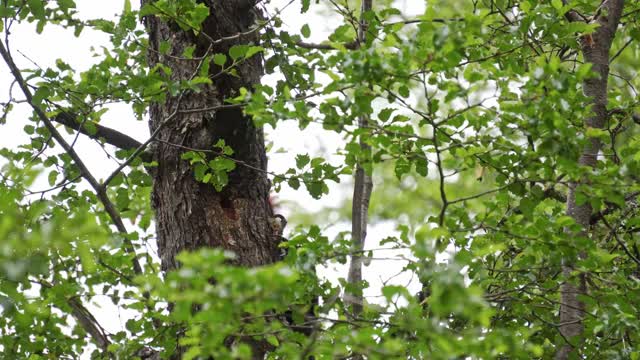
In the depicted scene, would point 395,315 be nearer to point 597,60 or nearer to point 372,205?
point 597,60

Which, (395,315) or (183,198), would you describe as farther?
(183,198)

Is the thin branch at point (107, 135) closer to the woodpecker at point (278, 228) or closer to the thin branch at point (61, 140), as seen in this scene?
the thin branch at point (61, 140)

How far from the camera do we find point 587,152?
10.6 feet

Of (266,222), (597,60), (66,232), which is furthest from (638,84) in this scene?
(66,232)

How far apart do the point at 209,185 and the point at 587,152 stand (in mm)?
1619

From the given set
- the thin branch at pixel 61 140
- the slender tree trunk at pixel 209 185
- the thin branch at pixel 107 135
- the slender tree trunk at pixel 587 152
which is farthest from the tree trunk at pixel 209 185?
the slender tree trunk at pixel 587 152

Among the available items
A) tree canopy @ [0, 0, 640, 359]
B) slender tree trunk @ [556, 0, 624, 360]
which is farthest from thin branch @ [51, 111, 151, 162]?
slender tree trunk @ [556, 0, 624, 360]

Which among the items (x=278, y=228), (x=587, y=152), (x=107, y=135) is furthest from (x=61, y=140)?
(x=587, y=152)

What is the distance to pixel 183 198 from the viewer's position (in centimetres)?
345

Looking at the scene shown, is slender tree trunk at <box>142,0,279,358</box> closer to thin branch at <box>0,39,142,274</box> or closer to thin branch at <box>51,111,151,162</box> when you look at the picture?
thin branch at <box>51,111,151,162</box>

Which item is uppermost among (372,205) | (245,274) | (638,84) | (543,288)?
(372,205)

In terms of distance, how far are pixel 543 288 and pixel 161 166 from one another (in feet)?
5.75

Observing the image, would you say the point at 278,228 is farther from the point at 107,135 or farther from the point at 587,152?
the point at 587,152

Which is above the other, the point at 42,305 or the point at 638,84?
the point at 638,84
